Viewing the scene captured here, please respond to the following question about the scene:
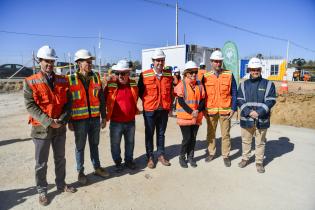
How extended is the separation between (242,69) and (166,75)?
25.6 metres

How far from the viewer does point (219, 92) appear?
4.79 meters

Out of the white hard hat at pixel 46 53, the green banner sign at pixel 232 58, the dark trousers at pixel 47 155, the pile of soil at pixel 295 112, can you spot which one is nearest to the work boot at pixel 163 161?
the dark trousers at pixel 47 155

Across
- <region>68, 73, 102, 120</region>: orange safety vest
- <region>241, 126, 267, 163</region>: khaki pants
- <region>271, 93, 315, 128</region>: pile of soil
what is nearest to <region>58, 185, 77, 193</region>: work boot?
<region>68, 73, 102, 120</region>: orange safety vest

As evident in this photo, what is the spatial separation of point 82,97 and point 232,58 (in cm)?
487

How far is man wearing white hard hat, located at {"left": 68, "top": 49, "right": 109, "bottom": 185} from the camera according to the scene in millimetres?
3863

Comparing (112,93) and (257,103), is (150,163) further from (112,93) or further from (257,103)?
(257,103)

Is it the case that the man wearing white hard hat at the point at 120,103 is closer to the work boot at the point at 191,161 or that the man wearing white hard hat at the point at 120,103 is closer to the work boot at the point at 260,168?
the work boot at the point at 191,161

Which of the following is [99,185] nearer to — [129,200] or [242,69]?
[129,200]

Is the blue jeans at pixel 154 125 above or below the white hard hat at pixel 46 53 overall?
below

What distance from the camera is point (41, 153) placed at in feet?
11.6

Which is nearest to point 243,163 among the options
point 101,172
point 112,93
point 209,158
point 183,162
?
point 209,158

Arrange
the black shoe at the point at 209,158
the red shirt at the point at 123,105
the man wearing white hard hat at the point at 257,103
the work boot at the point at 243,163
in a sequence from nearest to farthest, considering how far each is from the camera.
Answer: the red shirt at the point at 123,105 < the man wearing white hard hat at the point at 257,103 < the work boot at the point at 243,163 < the black shoe at the point at 209,158

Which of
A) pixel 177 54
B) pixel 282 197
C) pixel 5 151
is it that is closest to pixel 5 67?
pixel 177 54

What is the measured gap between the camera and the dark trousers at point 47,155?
352 centimetres
